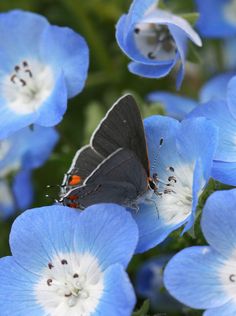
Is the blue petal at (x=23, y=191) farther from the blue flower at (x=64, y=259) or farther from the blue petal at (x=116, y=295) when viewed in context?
the blue petal at (x=116, y=295)

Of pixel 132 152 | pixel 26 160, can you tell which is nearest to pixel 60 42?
pixel 26 160

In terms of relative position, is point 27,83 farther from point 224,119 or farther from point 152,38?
point 224,119

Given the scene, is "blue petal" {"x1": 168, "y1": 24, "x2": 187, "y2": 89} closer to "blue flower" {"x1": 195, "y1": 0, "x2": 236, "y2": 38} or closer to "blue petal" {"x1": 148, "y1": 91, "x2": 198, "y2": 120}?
"blue petal" {"x1": 148, "y1": 91, "x2": 198, "y2": 120}

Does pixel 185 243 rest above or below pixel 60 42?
below

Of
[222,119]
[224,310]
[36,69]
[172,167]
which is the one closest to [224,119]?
[222,119]

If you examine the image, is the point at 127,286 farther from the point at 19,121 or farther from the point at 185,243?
the point at 19,121

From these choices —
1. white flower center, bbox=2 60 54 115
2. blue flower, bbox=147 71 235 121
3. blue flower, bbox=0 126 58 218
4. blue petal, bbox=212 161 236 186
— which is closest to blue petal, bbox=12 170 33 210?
blue flower, bbox=0 126 58 218

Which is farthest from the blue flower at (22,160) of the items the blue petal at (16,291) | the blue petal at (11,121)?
the blue petal at (16,291)
